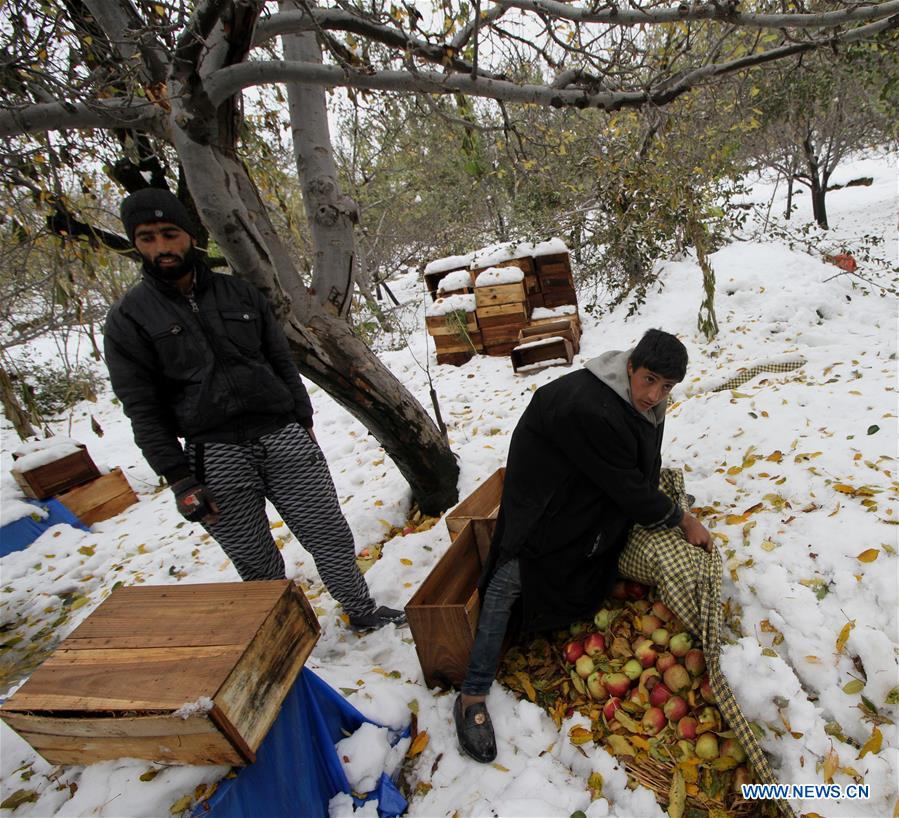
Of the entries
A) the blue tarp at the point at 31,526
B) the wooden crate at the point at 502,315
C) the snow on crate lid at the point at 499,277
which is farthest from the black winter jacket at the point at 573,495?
the snow on crate lid at the point at 499,277

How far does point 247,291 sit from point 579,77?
1.85 m

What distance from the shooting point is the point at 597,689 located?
6.58ft

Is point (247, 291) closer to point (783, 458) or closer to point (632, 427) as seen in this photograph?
point (632, 427)

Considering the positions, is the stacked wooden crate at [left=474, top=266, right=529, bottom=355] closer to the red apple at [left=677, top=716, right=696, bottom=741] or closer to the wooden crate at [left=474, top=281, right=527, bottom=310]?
the wooden crate at [left=474, top=281, right=527, bottom=310]

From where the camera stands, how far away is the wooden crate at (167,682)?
127 centimetres

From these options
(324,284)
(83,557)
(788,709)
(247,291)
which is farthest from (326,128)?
(83,557)

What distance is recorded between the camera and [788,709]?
166 centimetres

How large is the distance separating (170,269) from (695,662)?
8.52 ft

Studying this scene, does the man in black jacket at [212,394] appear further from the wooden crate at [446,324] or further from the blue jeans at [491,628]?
the wooden crate at [446,324]

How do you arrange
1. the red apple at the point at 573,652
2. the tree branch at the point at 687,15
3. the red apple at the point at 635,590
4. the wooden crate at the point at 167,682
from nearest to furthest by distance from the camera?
the wooden crate at the point at 167,682 → the tree branch at the point at 687,15 → the red apple at the point at 573,652 → the red apple at the point at 635,590

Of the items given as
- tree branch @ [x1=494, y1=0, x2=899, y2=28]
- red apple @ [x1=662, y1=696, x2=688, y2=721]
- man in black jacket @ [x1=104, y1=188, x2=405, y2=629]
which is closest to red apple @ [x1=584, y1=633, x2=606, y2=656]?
red apple @ [x1=662, y1=696, x2=688, y2=721]

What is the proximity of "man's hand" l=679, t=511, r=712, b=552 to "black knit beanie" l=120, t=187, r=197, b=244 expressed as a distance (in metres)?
2.43

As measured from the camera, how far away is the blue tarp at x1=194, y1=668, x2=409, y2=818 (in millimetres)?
1420

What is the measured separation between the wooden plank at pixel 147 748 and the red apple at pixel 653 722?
1.47 metres
